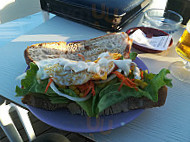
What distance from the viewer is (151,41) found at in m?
1.12

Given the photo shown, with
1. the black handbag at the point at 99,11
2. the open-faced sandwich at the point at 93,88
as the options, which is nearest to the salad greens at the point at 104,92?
the open-faced sandwich at the point at 93,88

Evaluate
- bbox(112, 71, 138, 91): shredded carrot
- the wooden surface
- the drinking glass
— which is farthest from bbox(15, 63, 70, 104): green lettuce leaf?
the wooden surface

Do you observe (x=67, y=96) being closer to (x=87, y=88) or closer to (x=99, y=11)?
(x=87, y=88)

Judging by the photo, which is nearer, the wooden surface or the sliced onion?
the sliced onion

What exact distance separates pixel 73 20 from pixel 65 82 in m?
0.90

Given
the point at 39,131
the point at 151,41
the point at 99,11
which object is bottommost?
the point at 39,131

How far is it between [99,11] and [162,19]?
0.54 metres

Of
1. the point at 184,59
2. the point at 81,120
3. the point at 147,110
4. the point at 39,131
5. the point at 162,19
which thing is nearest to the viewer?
the point at 81,120

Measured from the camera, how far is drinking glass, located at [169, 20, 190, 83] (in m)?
0.87

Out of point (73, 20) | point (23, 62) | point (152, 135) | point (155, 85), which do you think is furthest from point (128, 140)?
point (73, 20)

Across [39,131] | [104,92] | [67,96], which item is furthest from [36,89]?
[39,131]

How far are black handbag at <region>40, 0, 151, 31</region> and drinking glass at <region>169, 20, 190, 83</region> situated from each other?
47 cm

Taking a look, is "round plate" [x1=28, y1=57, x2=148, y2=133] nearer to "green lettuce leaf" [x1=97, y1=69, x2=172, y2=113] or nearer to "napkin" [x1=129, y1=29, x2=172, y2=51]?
"green lettuce leaf" [x1=97, y1=69, x2=172, y2=113]

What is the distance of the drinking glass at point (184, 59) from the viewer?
875 millimetres
